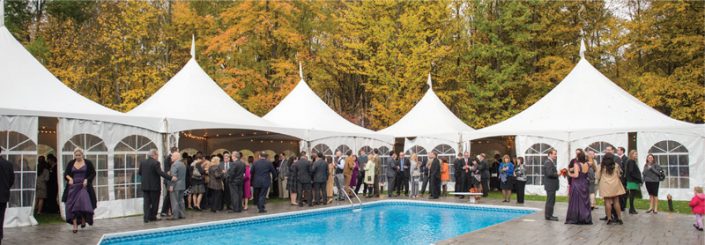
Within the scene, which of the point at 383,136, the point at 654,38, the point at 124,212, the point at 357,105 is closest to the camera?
the point at 124,212

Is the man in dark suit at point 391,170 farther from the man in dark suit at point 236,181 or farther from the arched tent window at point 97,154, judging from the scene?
the arched tent window at point 97,154

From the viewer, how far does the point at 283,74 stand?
24266mm

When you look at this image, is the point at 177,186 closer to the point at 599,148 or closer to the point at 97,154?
the point at 97,154

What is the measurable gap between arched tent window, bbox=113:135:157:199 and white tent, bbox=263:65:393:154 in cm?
524

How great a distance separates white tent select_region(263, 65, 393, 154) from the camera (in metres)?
16.5

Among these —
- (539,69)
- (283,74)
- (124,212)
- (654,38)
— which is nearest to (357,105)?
(283,74)

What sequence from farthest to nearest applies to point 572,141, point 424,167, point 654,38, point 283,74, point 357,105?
1. point 357,105
2. point 283,74
3. point 654,38
4. point 424,167
5. point 572,141

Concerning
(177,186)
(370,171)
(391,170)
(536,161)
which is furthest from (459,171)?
(177,186)

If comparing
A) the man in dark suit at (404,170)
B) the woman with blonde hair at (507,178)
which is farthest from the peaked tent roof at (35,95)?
the woman with blonde hair at (507,178)

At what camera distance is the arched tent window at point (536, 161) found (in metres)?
16.5

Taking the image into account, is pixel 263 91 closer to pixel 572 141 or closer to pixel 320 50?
pixel 320 50

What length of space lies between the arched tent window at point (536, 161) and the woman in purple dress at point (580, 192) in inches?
271

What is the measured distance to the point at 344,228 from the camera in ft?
34.5

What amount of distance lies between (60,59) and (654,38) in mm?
24922
